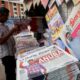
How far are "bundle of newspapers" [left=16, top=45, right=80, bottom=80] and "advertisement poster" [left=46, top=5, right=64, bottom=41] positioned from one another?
1.95ft

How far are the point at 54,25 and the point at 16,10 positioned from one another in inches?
50.9

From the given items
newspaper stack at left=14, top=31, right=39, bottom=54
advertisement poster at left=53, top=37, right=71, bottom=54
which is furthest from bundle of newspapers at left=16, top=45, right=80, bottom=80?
newspaper stack at left=14, top=31, right=39, bottom=54

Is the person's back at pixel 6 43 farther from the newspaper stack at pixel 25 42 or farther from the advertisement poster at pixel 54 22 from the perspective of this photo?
the advertisement poster at pixel 54 22

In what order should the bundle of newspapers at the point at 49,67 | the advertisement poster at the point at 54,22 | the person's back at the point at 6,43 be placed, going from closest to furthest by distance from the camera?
the bundle of newspapers at the point at 49,67 → the advertisement poster at the point at 54,22 → the person's back at the point at 6,43

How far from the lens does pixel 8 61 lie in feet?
8.82

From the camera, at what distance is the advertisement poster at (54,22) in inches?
75.5

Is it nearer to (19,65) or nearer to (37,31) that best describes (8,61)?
(37,31)

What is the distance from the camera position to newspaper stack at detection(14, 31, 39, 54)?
1954mm

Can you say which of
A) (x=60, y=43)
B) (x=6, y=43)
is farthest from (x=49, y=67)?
(x=6, y=43)

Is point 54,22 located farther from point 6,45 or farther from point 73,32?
point 6,45

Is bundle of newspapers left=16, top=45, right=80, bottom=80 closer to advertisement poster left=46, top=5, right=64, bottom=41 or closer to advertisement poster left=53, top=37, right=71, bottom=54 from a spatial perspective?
advertisement poster left=53, top=37, right=71, bottom=54

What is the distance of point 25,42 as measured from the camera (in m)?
2.03

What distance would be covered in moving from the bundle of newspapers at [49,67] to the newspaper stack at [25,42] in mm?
571

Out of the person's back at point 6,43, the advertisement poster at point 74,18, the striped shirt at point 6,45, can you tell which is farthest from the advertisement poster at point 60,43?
the striped shirt at point 6,45
